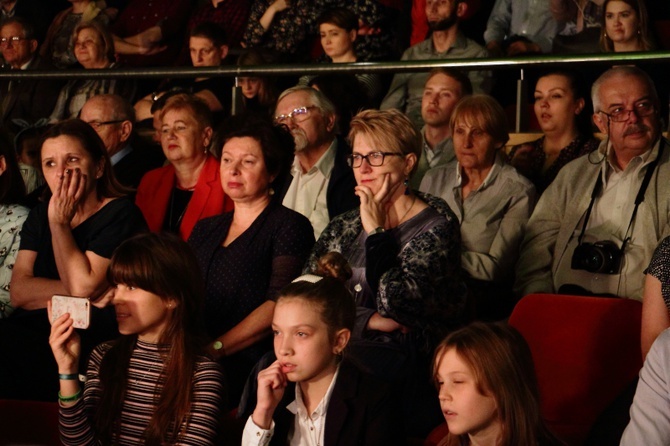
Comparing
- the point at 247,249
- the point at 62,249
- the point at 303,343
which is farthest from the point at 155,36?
the point at 303,343

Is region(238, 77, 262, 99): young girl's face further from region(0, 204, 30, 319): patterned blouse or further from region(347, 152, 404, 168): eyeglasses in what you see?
region(347, 152, 404, 168): eyeglasses

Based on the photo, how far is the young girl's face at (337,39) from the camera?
213 inches

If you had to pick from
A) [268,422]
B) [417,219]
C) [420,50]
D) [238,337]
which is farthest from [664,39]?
[268,422]

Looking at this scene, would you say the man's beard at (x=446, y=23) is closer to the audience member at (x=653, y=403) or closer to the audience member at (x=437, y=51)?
the audience member at (x=437, y=51)

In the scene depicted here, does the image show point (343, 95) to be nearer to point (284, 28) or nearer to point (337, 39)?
point (337, 39)

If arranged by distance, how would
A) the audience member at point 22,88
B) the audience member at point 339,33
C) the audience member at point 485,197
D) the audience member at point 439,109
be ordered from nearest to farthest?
the audience member at point 485,197, the audience member at point 439,109, the audience member at point 339,33, the audience member at point 22,88

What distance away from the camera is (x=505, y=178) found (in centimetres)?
389

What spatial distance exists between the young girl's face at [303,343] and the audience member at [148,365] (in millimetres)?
290

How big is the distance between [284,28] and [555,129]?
7.41 ft

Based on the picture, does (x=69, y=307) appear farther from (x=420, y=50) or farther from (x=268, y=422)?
(x=420, y=50)

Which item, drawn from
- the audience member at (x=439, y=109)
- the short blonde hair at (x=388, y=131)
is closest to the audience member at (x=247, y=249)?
the short blonde hair at (x=388, y=131)

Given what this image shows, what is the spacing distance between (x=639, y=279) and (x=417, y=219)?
27.8 inches

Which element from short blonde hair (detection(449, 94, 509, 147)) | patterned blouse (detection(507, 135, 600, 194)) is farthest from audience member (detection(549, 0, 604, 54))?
short blonde hair (detection(449, 94, 509, 147))

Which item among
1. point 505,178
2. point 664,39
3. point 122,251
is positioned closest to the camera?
point 122,251
